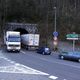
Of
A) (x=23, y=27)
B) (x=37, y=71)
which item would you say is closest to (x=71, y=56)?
(x=37, y=71)

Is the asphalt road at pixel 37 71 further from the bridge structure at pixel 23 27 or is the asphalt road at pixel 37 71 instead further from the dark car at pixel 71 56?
the bridge structure at pixel 23 27

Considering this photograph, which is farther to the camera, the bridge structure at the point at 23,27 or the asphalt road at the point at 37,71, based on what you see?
the bridge structure at the point at 23,27

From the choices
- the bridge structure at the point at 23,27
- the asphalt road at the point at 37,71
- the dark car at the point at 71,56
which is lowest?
the dark car at the point at 71,56

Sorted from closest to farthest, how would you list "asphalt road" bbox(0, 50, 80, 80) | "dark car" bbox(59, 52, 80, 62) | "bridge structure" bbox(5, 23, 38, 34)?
"asphalt road" bbox(0, 50, 80, 80), "dark car" bbox(59, 52, 80, 62), "bridge structure" bbox(5, 23, 38, 34)

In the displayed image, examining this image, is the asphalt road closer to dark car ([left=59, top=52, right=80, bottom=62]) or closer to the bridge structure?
dark car ([left=59, top=52, right=80, bottom=62])

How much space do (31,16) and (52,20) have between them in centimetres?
942

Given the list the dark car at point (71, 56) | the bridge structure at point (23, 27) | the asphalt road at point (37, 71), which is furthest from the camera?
the bridge structure at point (23, 27)

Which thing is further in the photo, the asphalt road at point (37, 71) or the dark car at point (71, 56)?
the dark car at point (71, 56)

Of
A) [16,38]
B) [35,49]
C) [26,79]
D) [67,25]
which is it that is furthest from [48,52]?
[26,79]

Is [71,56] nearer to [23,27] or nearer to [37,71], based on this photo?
[37,71]

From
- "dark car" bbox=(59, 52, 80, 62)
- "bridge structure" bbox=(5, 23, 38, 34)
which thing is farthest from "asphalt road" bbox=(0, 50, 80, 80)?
"bridge structure" bbox=(5, 23, 38, 34)

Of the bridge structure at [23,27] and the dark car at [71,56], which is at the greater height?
the bridge structure at [23,27]

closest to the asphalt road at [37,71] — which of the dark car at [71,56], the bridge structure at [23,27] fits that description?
the dark car at [71,56]

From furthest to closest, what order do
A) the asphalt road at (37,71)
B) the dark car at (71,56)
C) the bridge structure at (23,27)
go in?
the bridge structure at (23,27)
the dark car at (71,56)
the asphalt road at (37,71)
